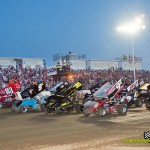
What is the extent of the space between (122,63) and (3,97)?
32.2 metres

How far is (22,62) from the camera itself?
40906 mm

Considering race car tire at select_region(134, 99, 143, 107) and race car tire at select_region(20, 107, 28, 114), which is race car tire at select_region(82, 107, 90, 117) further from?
race car tire at select_region(134, 99, 143, 107)

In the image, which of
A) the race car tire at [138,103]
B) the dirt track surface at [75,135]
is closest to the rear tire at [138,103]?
the race car tire at [138,103]

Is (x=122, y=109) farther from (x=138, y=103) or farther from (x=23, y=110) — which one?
(x=23, y=110)

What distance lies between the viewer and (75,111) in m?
18.5

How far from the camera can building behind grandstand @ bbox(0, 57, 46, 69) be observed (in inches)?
1518

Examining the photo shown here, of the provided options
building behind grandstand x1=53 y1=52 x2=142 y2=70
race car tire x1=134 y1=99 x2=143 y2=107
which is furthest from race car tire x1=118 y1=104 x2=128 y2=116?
building behind grandstand x1=53 y1=52 x2=142 y2=70

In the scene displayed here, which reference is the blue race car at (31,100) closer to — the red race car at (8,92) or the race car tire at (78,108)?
the red race car at (8,92)

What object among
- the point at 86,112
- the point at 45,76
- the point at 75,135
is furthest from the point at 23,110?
the point at 45,76

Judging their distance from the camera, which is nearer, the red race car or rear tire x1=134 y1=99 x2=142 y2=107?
rear tire x1=134 y1=99 x2=142 y2=107

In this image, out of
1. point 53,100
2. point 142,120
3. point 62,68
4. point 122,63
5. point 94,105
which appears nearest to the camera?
point 142,120

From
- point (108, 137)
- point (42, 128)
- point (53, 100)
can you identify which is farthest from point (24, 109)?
point (108, 137)

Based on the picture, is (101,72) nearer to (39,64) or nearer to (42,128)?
(39,64)

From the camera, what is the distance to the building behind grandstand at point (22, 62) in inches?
1518
